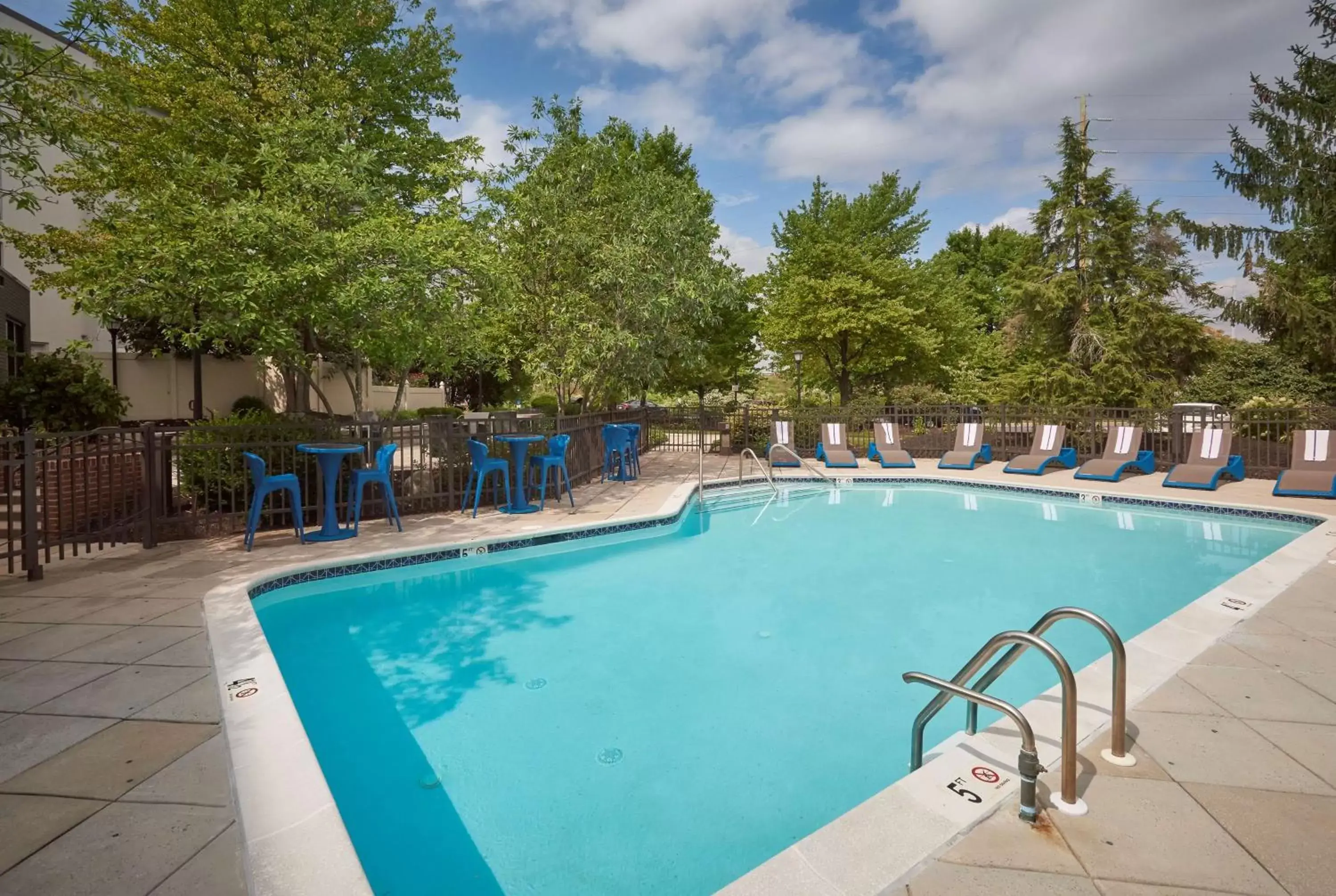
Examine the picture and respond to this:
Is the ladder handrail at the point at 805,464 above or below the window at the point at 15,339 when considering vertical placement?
below

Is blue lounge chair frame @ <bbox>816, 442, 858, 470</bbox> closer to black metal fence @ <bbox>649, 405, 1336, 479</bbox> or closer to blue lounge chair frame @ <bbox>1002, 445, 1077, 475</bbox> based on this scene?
black metal fence @ <bbox>649, 405, 1336, 479</bbox>

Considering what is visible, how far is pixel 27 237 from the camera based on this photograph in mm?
9141

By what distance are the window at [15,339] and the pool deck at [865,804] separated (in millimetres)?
11669

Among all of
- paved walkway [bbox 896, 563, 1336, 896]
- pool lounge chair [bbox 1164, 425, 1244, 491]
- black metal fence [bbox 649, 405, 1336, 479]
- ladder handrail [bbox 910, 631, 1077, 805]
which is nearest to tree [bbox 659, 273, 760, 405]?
black metal fence [bbox 649, 405, 1336, 479]

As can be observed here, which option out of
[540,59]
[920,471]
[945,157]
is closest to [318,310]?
[540,59]

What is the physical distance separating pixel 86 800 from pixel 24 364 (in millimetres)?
13804

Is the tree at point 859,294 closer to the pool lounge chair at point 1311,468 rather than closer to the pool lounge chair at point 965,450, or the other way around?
the pool lounge chair at point 965,450

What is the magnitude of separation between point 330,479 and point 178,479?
1869 mm

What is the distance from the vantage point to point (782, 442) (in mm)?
15672

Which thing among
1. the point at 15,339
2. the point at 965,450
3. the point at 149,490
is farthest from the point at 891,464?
the point at 15,339

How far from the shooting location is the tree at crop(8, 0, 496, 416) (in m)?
7.07

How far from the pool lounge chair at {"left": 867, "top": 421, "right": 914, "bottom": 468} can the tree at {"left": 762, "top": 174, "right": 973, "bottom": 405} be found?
7.96m

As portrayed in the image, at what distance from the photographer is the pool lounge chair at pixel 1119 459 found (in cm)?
1245

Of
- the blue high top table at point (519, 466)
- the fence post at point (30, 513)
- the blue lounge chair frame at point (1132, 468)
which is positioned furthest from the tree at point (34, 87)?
the blue lounge chair frame at point (1132, 468)
